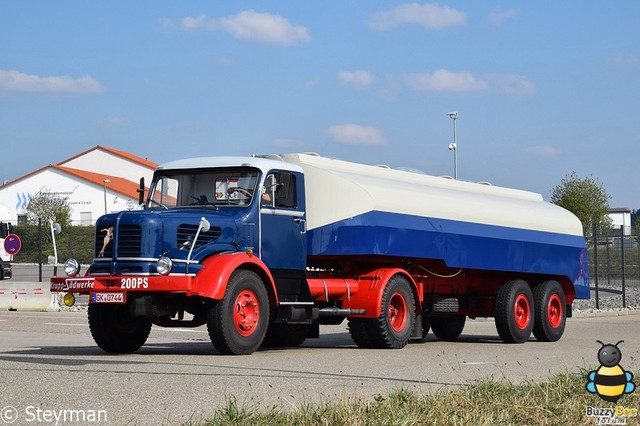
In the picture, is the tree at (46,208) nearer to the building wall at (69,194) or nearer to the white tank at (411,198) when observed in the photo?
the building wall at (69,194)

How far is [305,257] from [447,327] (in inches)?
225

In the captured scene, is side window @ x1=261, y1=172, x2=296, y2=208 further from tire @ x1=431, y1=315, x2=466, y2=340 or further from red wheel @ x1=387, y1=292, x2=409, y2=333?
tire @ x1=431, y1=315, x2=466, y2=340

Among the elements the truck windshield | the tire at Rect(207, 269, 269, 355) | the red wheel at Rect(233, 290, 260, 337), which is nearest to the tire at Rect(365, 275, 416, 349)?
the tire at Rect(207, 269, 269, 355)

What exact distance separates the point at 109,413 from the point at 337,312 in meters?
7.99

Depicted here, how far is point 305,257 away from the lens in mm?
16094

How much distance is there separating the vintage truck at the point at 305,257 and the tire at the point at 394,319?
0.07 feet

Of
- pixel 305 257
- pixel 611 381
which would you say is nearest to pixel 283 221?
pixel 305 257

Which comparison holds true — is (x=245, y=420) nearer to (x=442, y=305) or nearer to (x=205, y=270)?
(x=205, y=270)

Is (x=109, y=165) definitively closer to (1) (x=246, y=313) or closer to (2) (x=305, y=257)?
(2) (x=305, y=257)

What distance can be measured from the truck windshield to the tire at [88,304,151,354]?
160 centimetres

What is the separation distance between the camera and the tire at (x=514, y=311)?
1931 cm

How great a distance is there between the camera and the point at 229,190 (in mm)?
15641

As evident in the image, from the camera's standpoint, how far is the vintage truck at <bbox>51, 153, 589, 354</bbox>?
14250mm

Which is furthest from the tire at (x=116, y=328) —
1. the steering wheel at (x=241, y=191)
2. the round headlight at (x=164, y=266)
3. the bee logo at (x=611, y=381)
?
the bee logo at (x=611, y=381)
